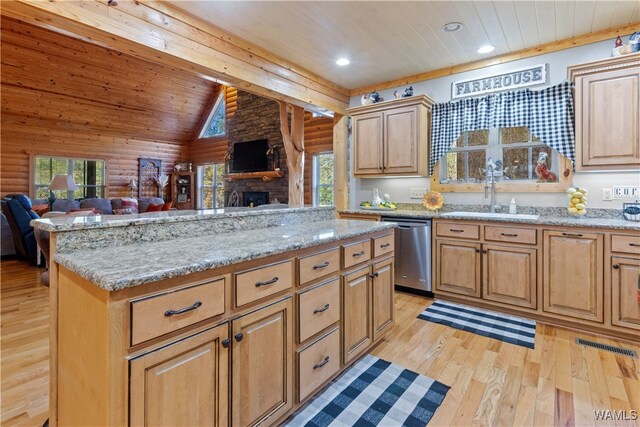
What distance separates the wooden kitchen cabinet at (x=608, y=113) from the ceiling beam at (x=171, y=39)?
2.68 metres

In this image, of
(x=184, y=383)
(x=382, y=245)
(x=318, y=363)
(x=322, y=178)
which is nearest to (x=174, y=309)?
(x=184, y=383)

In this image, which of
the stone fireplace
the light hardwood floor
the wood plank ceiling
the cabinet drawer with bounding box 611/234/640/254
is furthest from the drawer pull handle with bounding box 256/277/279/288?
the stone fireplace

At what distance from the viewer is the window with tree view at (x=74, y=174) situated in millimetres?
7320

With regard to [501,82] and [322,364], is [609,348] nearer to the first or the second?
[322,364]

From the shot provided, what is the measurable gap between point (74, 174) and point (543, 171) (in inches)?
377

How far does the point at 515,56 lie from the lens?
331 centimetres

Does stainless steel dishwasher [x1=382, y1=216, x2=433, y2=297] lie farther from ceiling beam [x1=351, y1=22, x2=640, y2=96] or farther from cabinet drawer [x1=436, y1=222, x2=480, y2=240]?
ceiling beam [x1=351, y1=22, x2=640, y2=96]

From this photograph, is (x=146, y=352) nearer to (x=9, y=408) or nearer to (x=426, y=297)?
(x=9, y=408)

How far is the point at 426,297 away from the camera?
3.43 m

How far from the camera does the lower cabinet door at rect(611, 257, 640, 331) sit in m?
2.36

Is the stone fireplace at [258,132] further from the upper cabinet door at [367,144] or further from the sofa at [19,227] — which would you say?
the sofa at [19,227]

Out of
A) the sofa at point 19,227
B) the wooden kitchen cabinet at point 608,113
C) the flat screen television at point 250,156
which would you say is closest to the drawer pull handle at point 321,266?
the wooden kitchen cabinet at point 608,113

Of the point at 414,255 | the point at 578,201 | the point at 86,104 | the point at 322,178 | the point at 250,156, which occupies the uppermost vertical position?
the point at 86,104

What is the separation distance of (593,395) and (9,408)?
3.17m
